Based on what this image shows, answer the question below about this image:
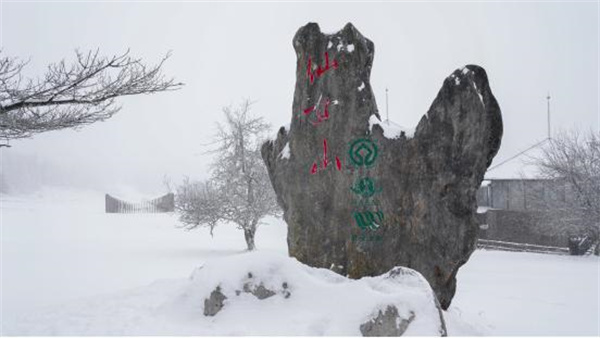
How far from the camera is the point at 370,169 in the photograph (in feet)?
28.8

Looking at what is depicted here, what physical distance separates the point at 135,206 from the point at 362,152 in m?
34.0

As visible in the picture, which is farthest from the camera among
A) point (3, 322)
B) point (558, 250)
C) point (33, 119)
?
point (558, 250)

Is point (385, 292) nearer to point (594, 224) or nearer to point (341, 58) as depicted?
point (341, 58)

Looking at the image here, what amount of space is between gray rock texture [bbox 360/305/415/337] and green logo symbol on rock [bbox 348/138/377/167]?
115 inches

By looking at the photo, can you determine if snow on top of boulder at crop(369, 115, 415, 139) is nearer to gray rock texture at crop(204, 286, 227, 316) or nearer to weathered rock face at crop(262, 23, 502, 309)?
weathered rock face at crop(262, 23, 502, 309)

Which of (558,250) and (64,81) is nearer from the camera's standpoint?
(64,81)

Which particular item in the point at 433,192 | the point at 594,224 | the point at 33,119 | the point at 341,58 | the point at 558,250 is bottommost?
the point at 558,250

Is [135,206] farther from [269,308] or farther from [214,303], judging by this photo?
[269,308]

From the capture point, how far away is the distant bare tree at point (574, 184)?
19969 mm

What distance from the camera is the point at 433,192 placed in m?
8.31

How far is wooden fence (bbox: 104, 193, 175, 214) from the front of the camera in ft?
126

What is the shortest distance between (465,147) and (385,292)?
2.63m

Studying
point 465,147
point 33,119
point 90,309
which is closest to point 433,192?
point 465,147

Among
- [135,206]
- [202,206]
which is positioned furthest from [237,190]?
[135,206]
